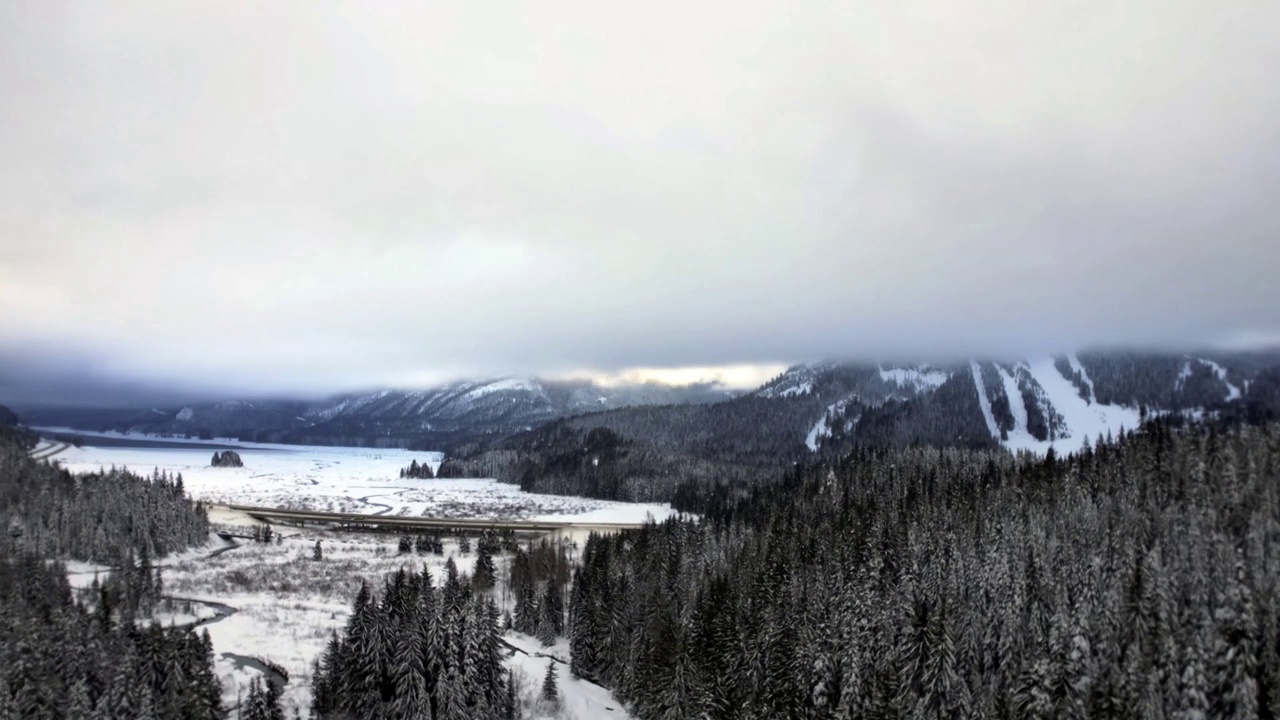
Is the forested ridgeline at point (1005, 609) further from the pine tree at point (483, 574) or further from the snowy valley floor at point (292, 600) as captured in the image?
the pine tree at point (483, 574)

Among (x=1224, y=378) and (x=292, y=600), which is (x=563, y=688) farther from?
(x=1224, y=378)

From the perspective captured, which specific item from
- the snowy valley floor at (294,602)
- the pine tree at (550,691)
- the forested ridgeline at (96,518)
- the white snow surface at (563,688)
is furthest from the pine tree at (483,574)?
the forested ridgeline at (96,518)

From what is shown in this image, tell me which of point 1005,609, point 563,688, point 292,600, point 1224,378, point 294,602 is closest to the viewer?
point 1005,609

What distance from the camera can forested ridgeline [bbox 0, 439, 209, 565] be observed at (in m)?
126

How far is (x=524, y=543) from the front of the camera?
505ft

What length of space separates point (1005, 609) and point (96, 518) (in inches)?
6473

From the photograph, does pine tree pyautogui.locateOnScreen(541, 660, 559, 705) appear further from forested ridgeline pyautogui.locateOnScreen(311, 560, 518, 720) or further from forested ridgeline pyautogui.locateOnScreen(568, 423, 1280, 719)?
forested ridgeline pyautogui.locateOnScreen(311, 560, 518, 720)

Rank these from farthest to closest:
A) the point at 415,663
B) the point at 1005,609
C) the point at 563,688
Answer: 1. the point at 563,688
2. the point at 1005,609
3. the point at 415,663

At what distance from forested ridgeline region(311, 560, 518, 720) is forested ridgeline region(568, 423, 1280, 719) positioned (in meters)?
16.3

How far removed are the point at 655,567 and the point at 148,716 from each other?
204ft

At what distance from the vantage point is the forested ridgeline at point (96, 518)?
412ft

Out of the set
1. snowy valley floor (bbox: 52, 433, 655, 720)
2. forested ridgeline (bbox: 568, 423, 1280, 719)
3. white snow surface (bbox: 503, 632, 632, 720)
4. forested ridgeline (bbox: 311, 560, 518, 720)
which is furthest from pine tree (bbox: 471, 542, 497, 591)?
forested ridgeline (bbox: 311, 560, 518, 720)

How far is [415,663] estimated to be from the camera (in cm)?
4931

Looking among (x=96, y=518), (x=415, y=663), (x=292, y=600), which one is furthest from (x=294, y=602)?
(x=96, y=518)
